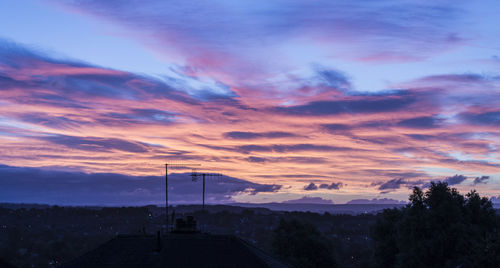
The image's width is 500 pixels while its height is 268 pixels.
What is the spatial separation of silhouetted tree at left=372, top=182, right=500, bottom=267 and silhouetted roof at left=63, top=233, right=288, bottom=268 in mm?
29932

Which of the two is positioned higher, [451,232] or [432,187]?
[432,187]

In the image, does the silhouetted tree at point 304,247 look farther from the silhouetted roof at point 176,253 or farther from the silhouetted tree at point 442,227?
the silhouetted roof at point 176,253

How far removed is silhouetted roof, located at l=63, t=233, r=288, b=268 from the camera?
40.4 meters

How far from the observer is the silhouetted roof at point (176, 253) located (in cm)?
4044

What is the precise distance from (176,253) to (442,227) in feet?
128

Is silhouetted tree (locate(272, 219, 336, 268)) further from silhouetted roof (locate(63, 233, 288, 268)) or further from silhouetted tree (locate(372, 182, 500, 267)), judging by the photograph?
silhouetted roof (locate(63, 233, 288, 268))

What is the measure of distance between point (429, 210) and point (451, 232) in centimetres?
425

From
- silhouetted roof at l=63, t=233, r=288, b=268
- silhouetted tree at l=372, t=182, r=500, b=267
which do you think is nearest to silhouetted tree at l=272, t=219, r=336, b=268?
silhouetted tree at l=372, t=182, r=500, b=267

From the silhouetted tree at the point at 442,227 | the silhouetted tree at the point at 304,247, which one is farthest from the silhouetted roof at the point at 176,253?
the silhouetted tree at the point at 304,247

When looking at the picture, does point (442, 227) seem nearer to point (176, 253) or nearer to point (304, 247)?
point (304, 247)

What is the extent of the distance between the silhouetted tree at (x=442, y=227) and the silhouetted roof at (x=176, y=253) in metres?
29.9

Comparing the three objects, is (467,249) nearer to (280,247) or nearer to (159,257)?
(280,247)

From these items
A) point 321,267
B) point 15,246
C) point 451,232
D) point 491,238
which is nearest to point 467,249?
point 451,232

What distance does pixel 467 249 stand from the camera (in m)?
66.5
